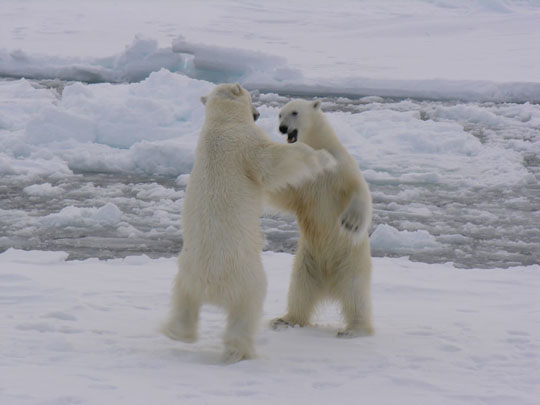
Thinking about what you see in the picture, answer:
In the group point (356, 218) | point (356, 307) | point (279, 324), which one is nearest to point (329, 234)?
point (356, 218)

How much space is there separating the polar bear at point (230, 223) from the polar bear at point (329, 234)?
33cm

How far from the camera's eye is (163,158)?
852 cm

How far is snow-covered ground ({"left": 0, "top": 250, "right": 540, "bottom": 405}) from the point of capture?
2301 mm

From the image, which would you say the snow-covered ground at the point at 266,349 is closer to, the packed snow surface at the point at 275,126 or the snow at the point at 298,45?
the packed snow surface at the point at 275,126

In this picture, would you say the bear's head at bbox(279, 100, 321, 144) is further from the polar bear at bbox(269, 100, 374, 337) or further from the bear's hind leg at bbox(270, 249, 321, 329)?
the bear's hind leg at bbox(270, 249, 321, 329)

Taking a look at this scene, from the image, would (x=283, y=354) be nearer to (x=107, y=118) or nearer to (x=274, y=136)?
(x=274, y=136)

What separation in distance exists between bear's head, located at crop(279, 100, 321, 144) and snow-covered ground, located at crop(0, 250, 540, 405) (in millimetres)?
843

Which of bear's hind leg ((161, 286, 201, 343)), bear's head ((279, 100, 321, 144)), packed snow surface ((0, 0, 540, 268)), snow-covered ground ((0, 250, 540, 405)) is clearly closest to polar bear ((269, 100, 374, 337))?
bear's head ((279, 100, 321, 144))

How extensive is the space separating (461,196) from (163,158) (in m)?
3.21

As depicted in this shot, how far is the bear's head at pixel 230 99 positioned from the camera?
9.61 feet

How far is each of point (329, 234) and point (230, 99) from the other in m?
0.72

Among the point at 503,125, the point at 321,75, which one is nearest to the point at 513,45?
the point at 321,75

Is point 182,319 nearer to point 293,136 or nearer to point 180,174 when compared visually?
point 293,136

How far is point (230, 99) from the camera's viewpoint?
9.65 feet
